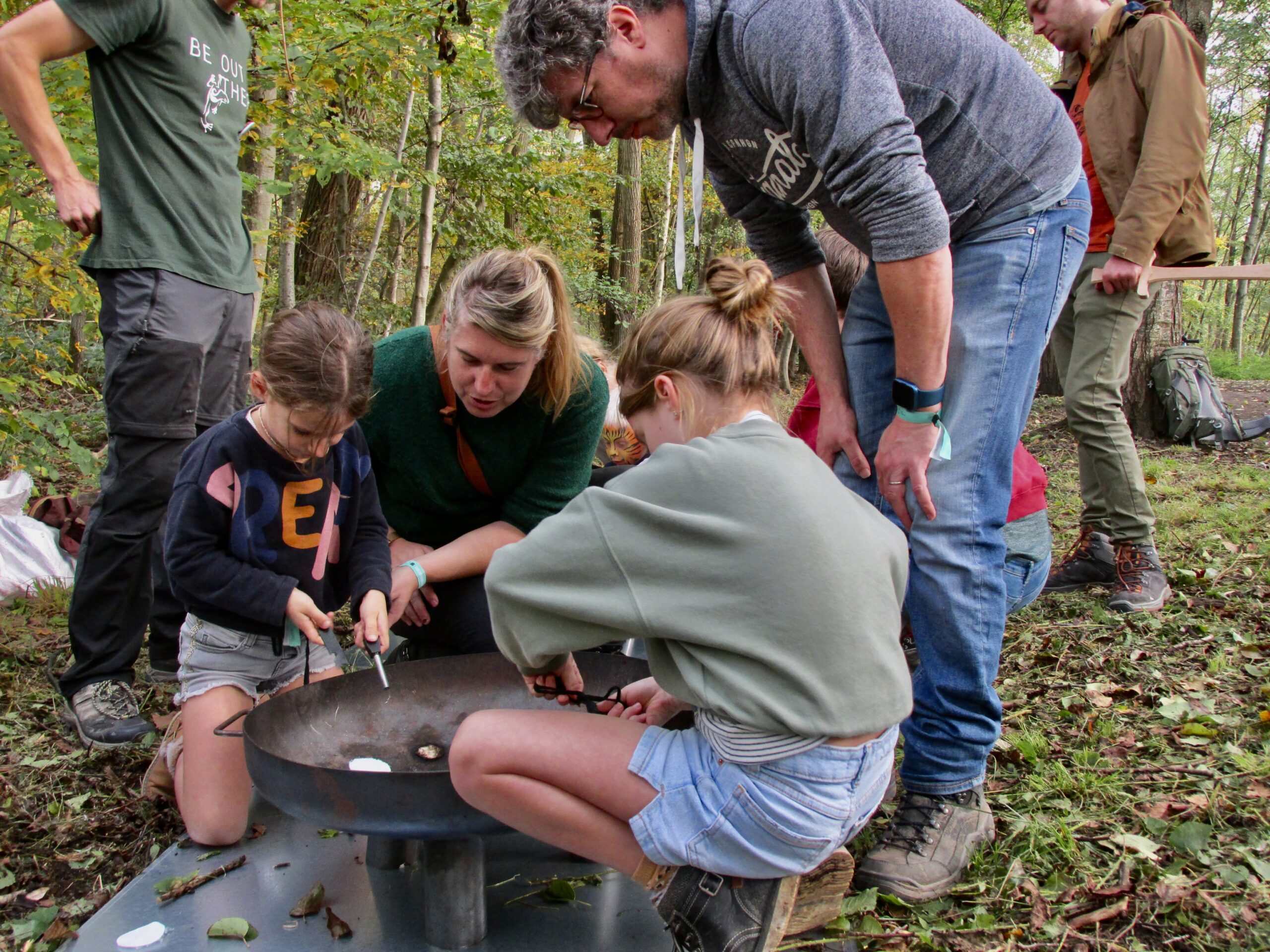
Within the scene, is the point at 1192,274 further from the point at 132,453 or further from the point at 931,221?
the point at 132,453

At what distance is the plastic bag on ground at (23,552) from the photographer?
11.2 feet

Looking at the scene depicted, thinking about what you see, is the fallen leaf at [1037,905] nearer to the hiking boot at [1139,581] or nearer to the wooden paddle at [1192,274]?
the hiking boot at [1139,581]

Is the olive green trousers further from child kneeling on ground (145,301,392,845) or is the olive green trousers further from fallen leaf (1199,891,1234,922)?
child kneeling on ground (145,301,392,845)

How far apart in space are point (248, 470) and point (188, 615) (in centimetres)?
45

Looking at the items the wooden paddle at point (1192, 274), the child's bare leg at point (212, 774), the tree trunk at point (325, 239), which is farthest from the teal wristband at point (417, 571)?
the tree trunk at point (325, 239)

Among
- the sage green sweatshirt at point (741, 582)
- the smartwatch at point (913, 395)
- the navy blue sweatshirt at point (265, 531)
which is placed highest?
the smartwatch at point (913, 395)

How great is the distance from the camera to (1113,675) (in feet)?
8.86

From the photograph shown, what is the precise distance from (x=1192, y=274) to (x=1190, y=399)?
8.15ft

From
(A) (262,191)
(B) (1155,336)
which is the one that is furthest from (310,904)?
(B) (1155,336)

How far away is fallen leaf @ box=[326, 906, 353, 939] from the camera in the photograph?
67.8 inches

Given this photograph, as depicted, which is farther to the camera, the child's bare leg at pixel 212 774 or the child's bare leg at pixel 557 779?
the child's bare leg at pixel 212 774

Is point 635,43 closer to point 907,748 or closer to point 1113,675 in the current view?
point 907,748

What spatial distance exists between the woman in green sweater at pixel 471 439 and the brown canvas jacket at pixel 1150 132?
205 centimetres

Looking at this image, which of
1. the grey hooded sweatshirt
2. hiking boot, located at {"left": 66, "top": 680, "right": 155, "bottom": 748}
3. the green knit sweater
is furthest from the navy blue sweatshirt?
the grey hooded sweatshirt
